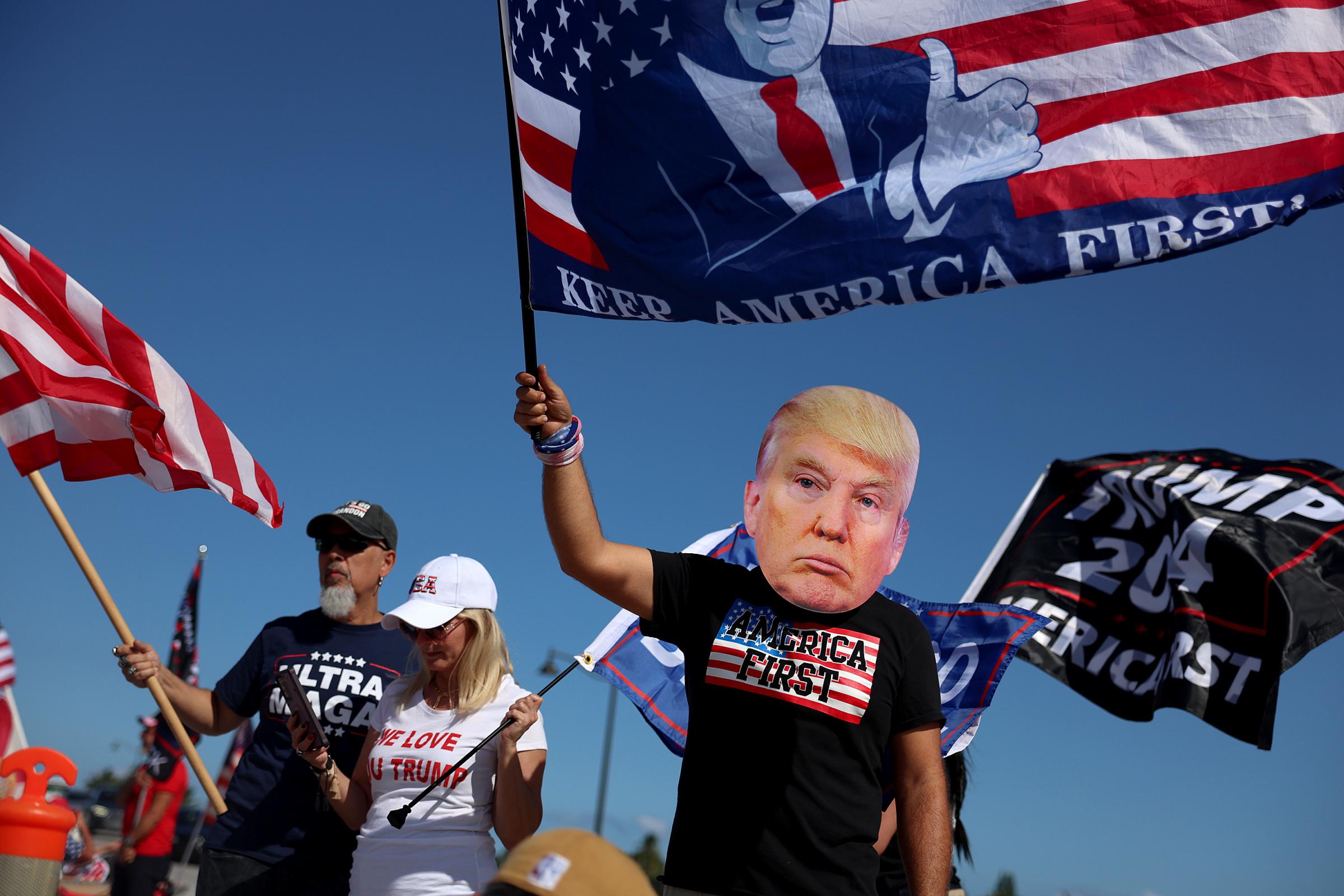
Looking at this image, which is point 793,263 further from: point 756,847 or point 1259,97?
point 756,847

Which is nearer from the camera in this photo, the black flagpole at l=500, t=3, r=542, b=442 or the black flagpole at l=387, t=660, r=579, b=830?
the black flagpole at l=500, t=3, r=542, b=442

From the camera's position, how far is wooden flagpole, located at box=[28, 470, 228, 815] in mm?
4625

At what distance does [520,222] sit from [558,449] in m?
0.69

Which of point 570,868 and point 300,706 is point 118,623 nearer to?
point 300,706

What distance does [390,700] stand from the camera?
4.28 m

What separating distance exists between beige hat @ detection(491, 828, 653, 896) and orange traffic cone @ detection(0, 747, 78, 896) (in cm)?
221

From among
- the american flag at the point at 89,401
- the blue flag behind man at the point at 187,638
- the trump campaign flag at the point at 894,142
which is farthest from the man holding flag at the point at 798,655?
the blue flag behind man at the point at 187,638

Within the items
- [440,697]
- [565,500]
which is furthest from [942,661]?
[565,500]

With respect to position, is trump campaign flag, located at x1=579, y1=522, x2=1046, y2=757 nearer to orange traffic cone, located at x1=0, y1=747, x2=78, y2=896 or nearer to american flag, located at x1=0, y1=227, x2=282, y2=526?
american flag, located at x1=0, y1=227, x2=282, y2=526

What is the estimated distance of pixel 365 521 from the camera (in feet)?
17.0

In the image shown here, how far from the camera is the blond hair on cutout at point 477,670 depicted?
13.4 feet

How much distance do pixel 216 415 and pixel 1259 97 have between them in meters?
4.54

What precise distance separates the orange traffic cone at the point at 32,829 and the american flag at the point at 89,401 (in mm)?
2166

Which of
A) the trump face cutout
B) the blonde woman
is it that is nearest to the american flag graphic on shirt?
the trump face cutout
